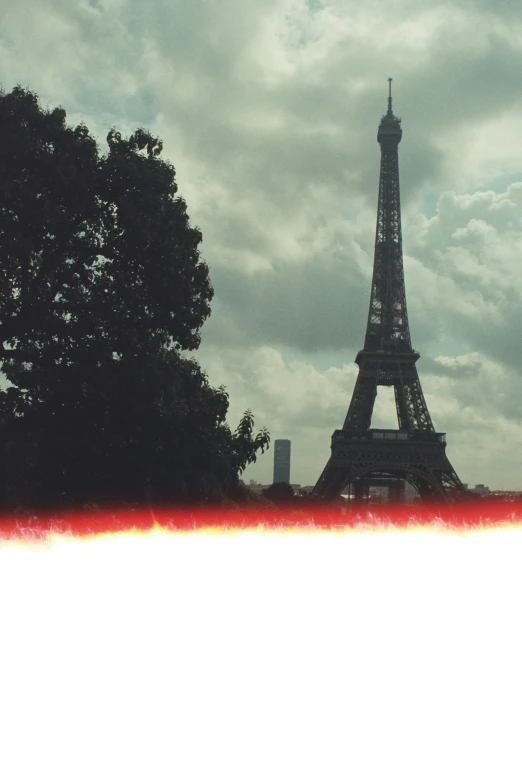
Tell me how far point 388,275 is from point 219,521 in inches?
3134

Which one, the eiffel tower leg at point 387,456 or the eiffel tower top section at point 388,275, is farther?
the eiffel tower top section at point 388,275

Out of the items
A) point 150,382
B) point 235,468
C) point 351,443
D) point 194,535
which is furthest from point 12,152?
point 351,443

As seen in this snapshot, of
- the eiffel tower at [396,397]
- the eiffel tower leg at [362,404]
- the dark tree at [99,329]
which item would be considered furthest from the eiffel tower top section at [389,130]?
the dark tree at [99,329]

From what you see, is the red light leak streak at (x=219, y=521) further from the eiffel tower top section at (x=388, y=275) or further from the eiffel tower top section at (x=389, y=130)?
the eiffel tower top section at (x=389, y=130)

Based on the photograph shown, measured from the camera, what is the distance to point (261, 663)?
6.09 m

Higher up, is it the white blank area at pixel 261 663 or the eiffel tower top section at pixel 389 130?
the eiffel tower top section at pixel 389 130

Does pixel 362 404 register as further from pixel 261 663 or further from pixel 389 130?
pixel 261 663

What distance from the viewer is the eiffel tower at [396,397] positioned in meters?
75.8

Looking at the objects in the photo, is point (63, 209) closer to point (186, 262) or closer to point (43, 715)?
point (186, 262)

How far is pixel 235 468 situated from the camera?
17.7m

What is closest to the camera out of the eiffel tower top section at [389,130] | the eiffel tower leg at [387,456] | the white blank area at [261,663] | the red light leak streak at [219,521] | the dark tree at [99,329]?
the white blank area at [261,663]

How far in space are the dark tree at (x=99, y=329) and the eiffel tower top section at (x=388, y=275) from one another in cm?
6844

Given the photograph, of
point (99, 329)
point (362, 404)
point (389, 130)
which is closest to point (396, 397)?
point (362, 404)

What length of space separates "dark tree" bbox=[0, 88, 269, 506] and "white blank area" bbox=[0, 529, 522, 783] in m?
7.45
